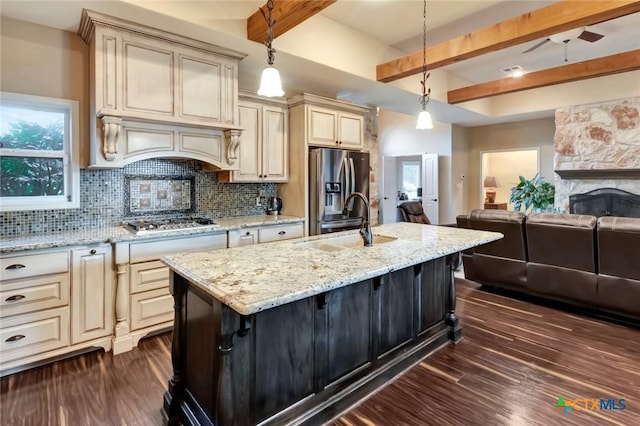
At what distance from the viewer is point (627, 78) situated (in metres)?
5.44

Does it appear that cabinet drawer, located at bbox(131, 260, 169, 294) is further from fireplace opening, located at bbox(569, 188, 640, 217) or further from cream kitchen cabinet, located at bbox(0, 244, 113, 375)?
fireplace opening, located at bbox(569, 188, 640, 217)

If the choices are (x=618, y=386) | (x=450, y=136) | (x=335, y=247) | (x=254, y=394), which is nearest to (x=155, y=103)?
(x=335, y=247)

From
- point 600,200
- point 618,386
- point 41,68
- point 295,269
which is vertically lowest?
point 618,386

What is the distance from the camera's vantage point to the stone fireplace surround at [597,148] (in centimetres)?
547

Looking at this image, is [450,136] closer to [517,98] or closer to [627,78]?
[517,98]

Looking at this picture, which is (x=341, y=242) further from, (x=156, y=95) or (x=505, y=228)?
(x=505, y=228)

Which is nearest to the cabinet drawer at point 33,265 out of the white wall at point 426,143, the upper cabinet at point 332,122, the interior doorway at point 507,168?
the upper cabinet at point 332,122

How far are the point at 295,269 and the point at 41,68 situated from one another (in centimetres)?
274

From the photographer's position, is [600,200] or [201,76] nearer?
[201,76]

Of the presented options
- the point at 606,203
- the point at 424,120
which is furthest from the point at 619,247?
the point at 606,203

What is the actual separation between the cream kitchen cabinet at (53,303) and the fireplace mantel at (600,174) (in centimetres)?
706

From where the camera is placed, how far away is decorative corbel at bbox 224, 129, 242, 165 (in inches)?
133

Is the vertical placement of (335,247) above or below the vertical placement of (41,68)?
below

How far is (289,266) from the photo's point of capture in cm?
176
